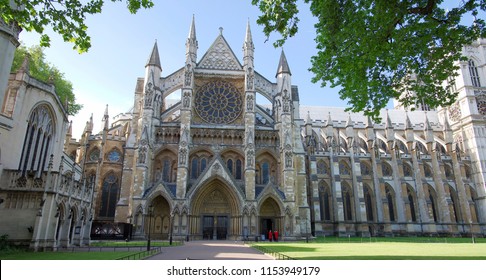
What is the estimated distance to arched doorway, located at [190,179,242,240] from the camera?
3052cm

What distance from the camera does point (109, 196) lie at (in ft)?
116

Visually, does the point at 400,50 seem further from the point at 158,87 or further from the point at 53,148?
the point at 158,87

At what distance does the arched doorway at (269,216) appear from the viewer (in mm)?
32062

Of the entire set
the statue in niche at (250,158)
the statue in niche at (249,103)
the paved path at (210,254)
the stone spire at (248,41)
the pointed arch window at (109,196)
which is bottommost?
the paved path at (210,254)

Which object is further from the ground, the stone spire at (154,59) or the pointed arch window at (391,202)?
the stone spire at (154,59)

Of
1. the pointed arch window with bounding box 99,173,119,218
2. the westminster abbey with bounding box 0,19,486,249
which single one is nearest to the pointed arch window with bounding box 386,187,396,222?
the westminster abbey with bounding box 0,19,486,249

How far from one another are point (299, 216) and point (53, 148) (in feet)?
73.6

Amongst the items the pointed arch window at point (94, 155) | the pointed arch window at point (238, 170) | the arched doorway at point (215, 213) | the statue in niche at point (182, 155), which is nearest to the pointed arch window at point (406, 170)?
the pointed arch window at point (238, 170)

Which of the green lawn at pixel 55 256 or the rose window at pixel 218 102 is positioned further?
the rose window at pixel 218 102

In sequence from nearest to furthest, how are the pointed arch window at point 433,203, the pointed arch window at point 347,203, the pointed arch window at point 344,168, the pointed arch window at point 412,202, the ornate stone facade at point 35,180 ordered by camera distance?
the ornate stone facade at point 35,180, the pointed arch window at point 347,203, the pointed arch window at point 412,202, the pointed arch window at point 344,168, the pointed arch window at point 433,203

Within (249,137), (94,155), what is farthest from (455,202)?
(94,155)

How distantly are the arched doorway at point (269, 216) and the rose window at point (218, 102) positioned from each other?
32.1 feet

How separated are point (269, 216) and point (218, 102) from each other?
1358 cm

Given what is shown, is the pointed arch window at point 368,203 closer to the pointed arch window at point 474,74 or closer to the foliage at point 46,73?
the pointed arch window at point 474,74
